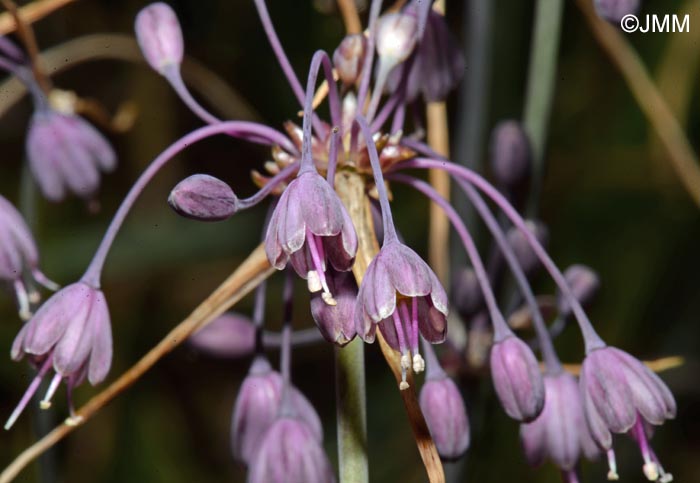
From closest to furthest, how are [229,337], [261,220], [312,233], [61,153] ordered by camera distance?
1. [312,233]
2. [229,337]
3. [61,153]
4. [261,220]

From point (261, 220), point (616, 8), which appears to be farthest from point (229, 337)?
A: point (261, 220)

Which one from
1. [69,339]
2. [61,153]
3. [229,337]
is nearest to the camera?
[69,339]

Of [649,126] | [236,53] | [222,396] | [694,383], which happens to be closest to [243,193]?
[236,53]

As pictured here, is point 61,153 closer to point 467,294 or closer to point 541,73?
point 467,294

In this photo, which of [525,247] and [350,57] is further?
[525,247]

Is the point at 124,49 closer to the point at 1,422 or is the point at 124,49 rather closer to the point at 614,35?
the point at 1,422

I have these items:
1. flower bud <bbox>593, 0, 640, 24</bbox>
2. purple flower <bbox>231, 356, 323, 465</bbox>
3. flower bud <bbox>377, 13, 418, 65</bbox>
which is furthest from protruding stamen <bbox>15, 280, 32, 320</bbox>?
flower bud <bbox>593, 0, 640, 24</bbox>
